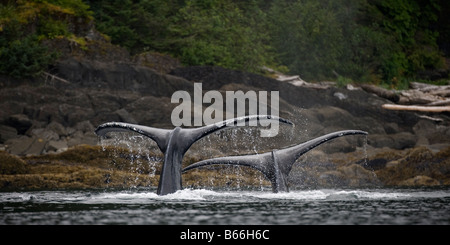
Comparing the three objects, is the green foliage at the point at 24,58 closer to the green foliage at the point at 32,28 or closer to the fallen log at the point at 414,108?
the green foliage at the point at 32,28

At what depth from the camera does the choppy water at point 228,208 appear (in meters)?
15.5

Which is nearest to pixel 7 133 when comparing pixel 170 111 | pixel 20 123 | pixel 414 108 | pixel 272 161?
pixel 20 123

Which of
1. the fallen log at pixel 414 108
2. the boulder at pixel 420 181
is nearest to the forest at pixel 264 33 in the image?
the fallen log at pixel 414 108

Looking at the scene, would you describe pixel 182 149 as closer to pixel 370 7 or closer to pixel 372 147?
pixel 372 147

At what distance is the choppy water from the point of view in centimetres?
1548

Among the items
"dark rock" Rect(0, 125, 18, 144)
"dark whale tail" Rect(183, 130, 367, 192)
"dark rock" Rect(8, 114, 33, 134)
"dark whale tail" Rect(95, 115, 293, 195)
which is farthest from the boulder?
"dark rock" Rect(8, 114, 33, 134)

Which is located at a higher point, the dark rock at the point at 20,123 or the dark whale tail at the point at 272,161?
the dark rock at the point at 20,123

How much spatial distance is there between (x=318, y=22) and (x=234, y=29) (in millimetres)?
10502

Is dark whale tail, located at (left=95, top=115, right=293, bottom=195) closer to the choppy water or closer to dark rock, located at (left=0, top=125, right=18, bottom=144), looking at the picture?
the choppy water

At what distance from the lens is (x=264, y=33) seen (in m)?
69.7

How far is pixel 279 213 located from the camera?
1661cm

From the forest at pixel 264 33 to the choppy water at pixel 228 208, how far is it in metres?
25.3

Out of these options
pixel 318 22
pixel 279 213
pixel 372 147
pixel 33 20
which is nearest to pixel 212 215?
pixel 279 213

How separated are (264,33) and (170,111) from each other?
30.9m
